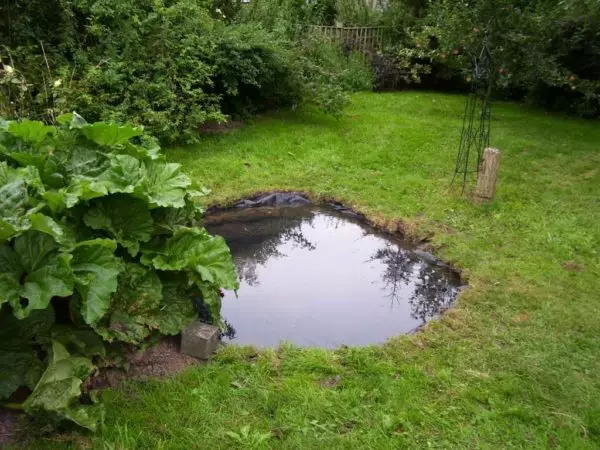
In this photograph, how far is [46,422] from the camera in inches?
102

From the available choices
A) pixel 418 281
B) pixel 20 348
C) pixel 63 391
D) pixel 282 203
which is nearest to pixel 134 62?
pixel 282 203

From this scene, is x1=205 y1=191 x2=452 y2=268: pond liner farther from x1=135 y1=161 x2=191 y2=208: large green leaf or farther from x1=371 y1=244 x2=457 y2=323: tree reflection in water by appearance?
x1=135 y1=161 x2=191 y2=208: large green leaf

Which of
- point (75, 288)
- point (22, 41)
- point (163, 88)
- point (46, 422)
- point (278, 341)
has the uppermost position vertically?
point (22, 41)

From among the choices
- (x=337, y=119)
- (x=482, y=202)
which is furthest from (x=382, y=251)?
(x=337, y=119)

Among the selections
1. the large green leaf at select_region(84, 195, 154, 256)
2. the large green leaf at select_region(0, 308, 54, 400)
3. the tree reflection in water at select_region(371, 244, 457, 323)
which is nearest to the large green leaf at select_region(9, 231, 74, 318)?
the large green leaf at select_region(0, 308, 54, 400)

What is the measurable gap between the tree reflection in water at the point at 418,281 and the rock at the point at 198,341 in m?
1.68

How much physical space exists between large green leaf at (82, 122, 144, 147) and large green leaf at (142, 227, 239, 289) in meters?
0.66

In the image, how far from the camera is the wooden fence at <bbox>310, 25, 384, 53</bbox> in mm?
11920

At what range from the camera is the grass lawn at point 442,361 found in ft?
9.03

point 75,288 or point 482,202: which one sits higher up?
point 75,288

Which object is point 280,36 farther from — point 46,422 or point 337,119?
point 46,422

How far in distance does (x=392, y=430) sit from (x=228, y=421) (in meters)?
0.85

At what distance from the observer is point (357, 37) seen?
12.1 metres

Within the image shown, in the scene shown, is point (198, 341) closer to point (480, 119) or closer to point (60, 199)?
point (60, 199)
